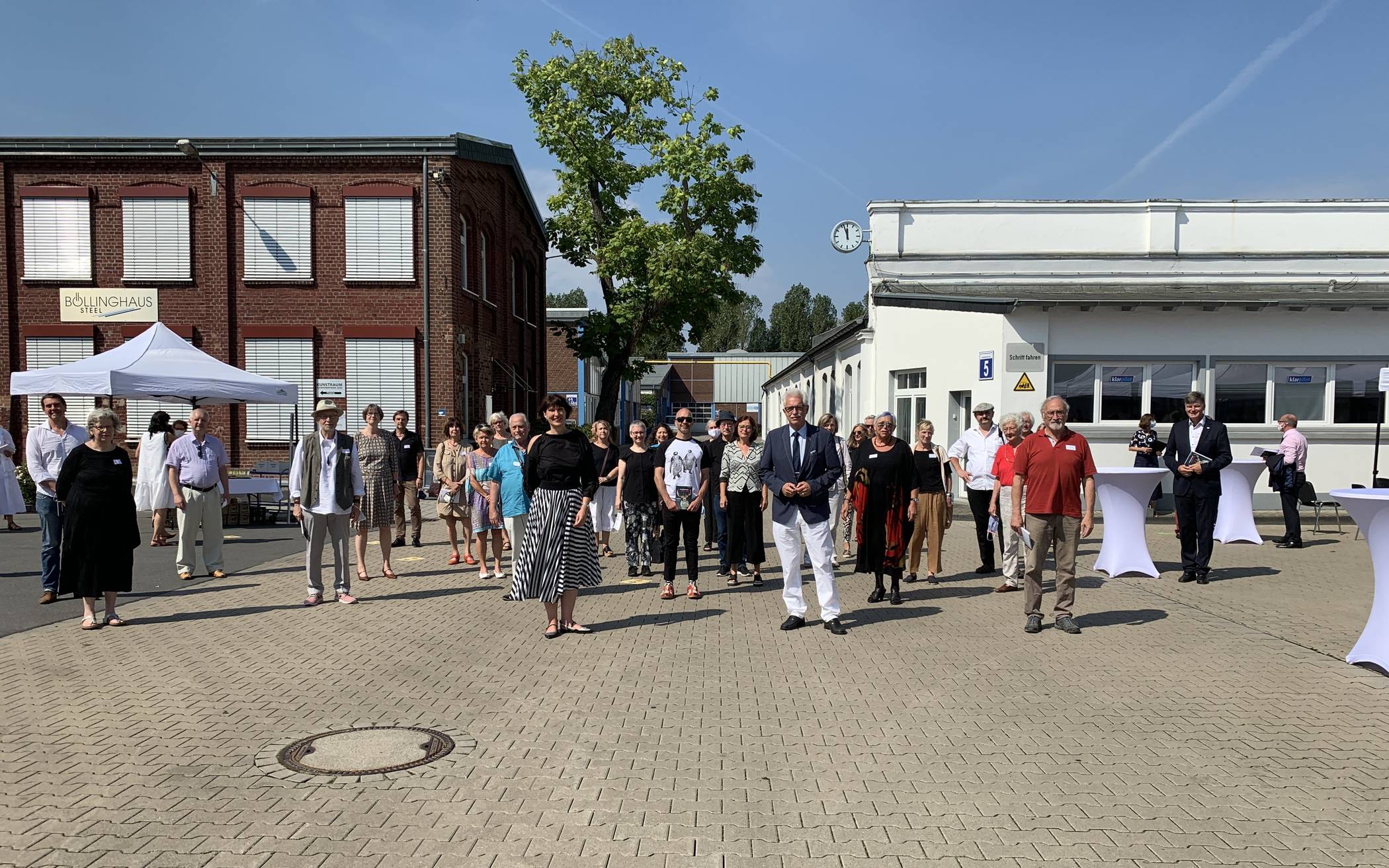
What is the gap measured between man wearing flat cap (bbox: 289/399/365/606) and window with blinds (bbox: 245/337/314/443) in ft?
48.0

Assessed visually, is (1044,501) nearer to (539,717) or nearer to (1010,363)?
(539,717)

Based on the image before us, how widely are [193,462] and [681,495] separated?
572cm

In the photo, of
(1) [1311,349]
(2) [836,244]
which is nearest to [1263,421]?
(1) [1311,349]

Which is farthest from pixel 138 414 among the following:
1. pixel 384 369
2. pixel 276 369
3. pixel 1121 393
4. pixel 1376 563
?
pixel 1376 563

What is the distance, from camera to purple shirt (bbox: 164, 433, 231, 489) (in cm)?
1106

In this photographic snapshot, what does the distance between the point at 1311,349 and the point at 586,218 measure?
1930cm

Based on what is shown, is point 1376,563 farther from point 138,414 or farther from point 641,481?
point 138,414

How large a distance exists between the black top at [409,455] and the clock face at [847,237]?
15.0 m

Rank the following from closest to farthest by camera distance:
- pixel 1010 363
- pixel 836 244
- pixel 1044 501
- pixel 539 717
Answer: pixel 539 717
pixel 1044 501
pixel 1010 363
pixel 836 244

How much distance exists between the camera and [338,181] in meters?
23.1

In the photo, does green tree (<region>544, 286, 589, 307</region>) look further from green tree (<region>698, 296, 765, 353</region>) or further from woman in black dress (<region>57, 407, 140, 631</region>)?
woman in black dress (<region>57, 407, 140, 631</region>)

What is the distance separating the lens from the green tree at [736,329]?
12088 cm

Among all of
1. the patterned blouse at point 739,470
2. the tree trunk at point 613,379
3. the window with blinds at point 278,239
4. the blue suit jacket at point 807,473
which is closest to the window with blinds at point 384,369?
the window with blinds at point 278,239

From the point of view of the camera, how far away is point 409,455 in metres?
13.4
